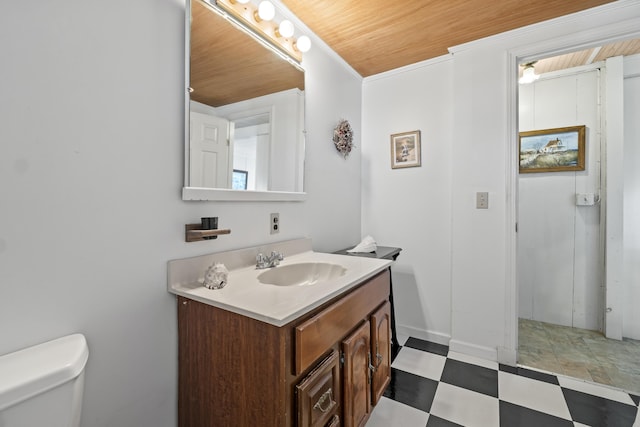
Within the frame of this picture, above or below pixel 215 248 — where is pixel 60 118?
above

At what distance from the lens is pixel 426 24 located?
168cm

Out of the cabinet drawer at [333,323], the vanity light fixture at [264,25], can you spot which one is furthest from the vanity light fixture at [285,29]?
the cabinet drawer at [333,323]

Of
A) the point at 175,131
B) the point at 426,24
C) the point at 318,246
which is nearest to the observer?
Result: the point at 175,131

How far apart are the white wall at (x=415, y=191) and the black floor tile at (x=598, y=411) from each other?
732mm

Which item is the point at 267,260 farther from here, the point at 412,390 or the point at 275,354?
the point at 412,390

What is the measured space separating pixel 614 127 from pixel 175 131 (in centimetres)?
302

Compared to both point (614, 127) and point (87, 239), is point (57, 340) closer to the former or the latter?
point (87, 239)

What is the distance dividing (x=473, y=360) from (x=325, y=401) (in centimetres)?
144

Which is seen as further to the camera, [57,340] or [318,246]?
[318,246]

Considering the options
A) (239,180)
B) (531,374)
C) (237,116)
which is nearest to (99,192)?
(239,180)

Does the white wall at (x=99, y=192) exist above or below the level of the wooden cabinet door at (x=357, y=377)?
above

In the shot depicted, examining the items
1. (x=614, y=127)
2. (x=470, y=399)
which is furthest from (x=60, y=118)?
(x=614, y=127)

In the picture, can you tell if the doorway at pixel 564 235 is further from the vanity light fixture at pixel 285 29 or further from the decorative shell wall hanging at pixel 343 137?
the vanity light fixture at pixel 285 29

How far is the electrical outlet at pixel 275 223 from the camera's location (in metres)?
1.49
